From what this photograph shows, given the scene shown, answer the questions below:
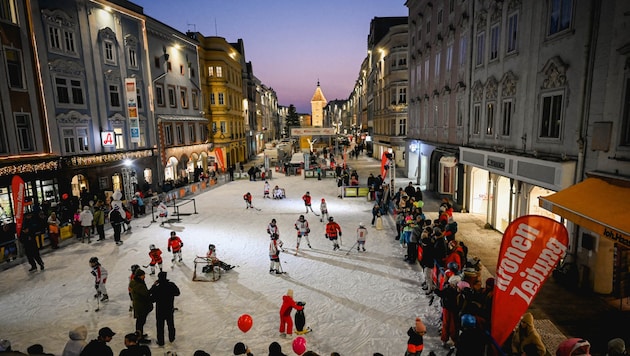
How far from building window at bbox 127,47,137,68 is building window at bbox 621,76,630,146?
29.8 meters

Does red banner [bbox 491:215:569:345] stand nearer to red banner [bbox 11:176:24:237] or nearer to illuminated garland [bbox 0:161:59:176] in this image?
red banner [bbox 11:176:24:237]

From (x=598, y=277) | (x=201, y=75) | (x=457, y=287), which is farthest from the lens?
(x=201, y=75)

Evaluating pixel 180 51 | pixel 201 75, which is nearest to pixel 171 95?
pixel 180 51

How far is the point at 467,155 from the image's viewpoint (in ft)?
58.9

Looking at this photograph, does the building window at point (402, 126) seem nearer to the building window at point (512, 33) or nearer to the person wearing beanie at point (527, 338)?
the building window at point (512, 33)

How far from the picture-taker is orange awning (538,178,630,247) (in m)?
7.46

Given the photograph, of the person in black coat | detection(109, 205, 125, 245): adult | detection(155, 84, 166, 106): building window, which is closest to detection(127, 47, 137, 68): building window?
detection(155, 84, 166, 106): building window

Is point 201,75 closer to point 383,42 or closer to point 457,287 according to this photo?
point 383,42

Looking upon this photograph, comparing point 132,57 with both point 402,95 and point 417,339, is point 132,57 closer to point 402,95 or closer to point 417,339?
point 402,95

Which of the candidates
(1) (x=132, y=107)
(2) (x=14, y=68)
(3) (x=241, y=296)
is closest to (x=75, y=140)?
(1) (x=132, y=107)

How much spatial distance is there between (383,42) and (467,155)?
27586mm

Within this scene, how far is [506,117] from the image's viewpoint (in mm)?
14664

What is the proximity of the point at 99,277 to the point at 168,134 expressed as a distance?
77.4ft

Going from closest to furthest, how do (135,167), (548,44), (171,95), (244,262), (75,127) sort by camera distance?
(548,44)
(244,262)
(75,127)
(135,167)
(171,95)
